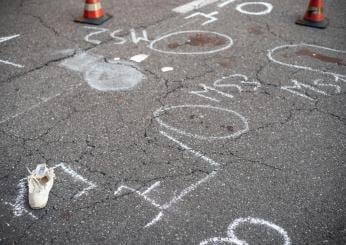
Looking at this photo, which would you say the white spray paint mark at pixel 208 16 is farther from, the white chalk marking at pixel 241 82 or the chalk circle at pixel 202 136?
the chalk circle at pixel 202 136

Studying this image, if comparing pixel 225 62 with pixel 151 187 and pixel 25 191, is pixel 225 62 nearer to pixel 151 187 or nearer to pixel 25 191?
pixel 151 187

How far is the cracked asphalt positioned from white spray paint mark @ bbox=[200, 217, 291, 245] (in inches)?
0.5

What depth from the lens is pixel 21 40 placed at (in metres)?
5.17

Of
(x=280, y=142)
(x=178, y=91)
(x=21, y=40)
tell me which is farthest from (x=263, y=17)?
(x=21, y=40)

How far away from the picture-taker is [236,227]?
267cm

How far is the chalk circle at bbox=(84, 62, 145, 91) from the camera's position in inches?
166

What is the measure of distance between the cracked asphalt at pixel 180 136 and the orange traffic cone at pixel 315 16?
0.17 meters

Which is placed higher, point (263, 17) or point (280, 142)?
point (263, 17)

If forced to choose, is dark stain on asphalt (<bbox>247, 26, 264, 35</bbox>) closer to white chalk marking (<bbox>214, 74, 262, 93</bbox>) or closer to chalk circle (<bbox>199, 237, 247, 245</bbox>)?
white chalk marking (<bbox>214, 74, 262, 93</bbox>)

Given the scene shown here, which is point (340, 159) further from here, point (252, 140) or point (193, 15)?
point (193, 15)

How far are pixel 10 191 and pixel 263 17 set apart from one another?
4484mm

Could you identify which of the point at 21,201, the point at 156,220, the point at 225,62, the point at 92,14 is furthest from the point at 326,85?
the point at 92,14

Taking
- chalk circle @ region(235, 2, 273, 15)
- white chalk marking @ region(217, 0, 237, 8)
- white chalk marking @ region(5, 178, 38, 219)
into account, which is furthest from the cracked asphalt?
white chalk marking @ region(217, 0, 237, 8)

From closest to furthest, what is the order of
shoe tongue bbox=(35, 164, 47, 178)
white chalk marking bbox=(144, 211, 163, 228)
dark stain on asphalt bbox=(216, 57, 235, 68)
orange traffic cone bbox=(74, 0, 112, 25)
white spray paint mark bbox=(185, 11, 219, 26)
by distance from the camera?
white chalk marking bbox=(144, 211, 163, 228)
shoe tongue bbox=(35, 164, 47, 178)
dark stain on asphalt bbox=(216, 57, 235, 68)
orange traffic cone bbox=(74, 0, 112, 25)
white spray paint mark bbox=(185, 11, 219, 26)
